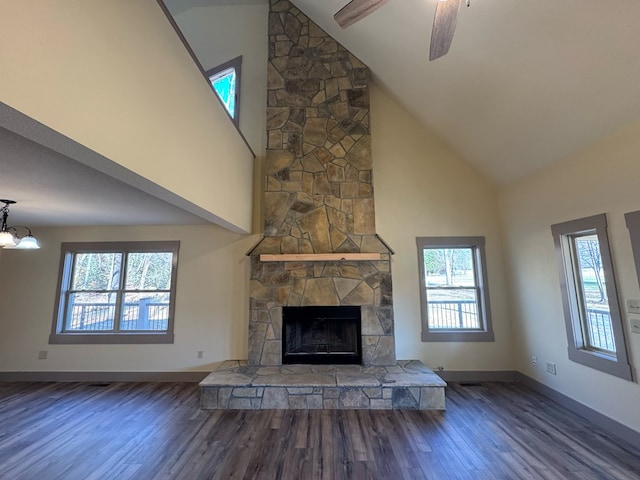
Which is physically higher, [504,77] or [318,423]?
[504,77]

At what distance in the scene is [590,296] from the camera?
3.20m

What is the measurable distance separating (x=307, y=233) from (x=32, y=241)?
3677 mm

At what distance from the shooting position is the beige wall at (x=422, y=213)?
430cm

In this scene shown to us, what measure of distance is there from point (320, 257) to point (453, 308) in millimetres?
2285

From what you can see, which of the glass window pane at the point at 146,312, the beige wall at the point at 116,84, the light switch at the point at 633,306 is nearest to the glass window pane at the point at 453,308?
the light switch at the point at 633,306

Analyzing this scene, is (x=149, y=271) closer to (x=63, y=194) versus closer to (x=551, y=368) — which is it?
(x=63, y=194)

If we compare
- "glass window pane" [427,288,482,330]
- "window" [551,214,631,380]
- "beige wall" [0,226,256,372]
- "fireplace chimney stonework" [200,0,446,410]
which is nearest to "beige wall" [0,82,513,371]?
"beige wall" [0,226,256,372]

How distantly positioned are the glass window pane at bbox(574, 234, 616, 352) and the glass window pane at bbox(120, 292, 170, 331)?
574cm

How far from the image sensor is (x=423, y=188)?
15.3ft

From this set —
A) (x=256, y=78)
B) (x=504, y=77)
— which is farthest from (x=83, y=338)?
(x=504, y=77)

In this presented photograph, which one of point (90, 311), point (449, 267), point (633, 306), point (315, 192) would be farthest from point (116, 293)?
point (633, 306)

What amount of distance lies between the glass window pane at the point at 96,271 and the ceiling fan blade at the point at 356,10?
16.0 ft

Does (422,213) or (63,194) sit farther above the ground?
(422,213)

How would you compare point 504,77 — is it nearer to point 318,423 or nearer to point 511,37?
point 511,37
